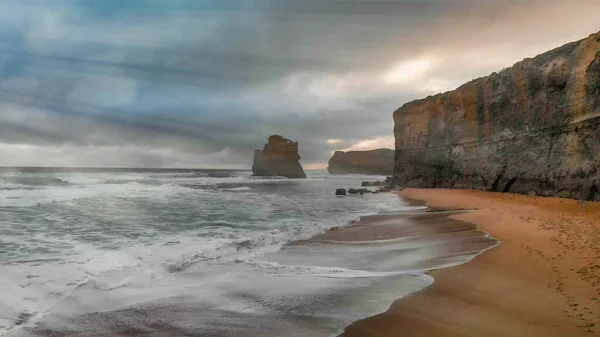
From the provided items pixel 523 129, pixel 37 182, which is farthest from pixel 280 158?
pixel 523 129

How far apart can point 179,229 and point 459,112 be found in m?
24.8

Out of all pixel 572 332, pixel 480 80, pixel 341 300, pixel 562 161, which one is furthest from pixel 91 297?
pixel 480 80

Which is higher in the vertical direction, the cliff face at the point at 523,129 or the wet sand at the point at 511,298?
the cliff face at the point at 523,129

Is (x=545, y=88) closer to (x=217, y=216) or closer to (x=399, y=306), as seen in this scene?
(x=217, y=216)

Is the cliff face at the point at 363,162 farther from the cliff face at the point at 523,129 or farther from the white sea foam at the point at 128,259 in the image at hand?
the white sea foam at the point at 128,259

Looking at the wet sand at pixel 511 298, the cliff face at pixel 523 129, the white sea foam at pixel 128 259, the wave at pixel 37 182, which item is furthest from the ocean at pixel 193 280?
the wave at pixel 37 182

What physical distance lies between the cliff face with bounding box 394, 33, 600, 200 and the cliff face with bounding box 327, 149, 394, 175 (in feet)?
252

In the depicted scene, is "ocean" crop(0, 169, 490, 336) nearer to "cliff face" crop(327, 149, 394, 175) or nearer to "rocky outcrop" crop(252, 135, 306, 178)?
"rocky outcrop" crop(252, 135, 306, 178)

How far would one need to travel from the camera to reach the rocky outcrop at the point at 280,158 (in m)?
80.8

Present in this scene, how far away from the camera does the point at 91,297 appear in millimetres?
4949

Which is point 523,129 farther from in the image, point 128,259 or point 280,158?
point 280,158

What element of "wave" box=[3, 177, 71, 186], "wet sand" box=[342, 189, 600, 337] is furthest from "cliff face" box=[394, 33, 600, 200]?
"wave" box=[3, 177, 71, 186]

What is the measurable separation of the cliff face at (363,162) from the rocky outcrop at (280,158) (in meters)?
38.6

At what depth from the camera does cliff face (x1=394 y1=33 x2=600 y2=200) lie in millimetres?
15172
